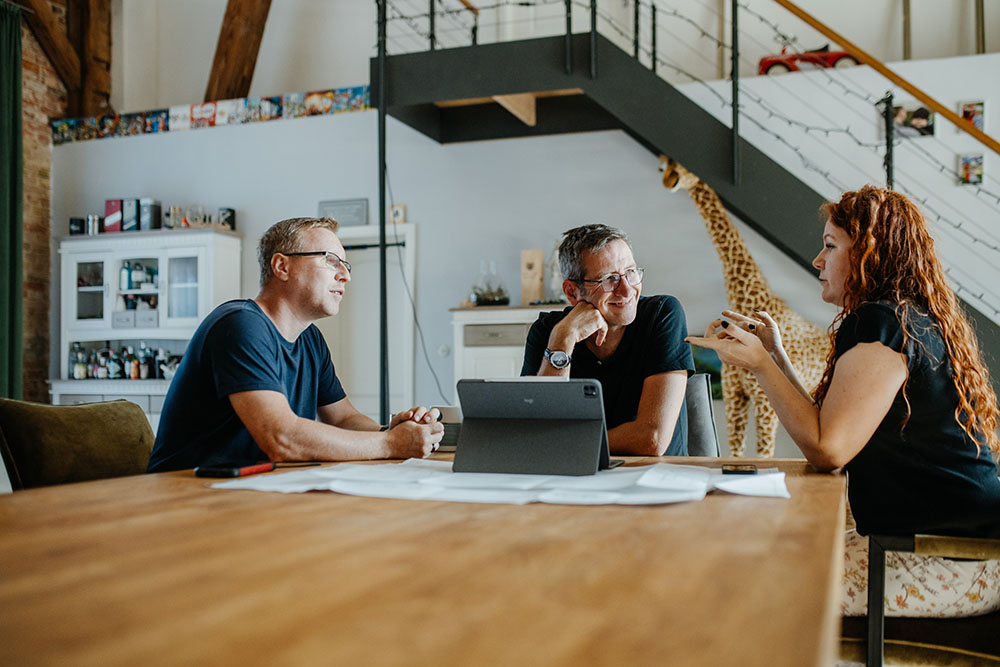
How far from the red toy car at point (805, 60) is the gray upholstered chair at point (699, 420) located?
3.58 metres

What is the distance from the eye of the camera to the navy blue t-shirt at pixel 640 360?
2293mm

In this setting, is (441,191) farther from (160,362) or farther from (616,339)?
(616,339)

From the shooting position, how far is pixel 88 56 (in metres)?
7.37

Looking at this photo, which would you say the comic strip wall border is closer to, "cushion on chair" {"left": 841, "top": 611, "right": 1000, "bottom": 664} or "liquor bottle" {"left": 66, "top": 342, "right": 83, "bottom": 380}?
"liquor bottle" {"left": 66, "top": 342, "right": 83, "bottom": 380}

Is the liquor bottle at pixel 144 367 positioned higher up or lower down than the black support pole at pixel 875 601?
higher up

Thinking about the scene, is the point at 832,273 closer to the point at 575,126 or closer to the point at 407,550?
the point at 407,550

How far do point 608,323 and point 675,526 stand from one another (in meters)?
1.48

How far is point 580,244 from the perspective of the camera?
8.18 ft

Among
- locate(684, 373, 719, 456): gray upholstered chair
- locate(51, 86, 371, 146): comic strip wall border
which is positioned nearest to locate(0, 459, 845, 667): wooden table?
locate(684, 373, 719, 456): gray upholstered chair

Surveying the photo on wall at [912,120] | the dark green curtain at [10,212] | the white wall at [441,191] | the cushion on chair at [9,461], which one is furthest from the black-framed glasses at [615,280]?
the dark green curtain at [10,212]

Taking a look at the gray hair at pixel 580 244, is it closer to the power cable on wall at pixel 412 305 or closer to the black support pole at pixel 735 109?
the black support pole at pixel 735 109

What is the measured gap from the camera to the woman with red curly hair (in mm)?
1572

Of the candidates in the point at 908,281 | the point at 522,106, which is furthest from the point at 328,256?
the point at 522,106

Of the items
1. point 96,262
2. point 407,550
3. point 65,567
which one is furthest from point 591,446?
point 96,262
